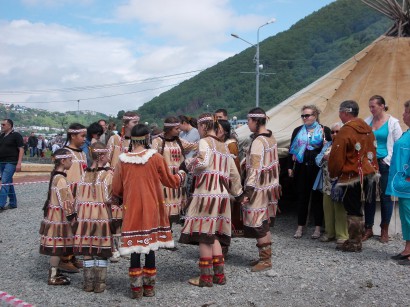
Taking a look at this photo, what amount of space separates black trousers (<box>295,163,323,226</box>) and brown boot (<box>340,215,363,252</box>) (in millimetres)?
966

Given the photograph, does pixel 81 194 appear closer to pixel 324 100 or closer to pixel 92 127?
pixel 92 127

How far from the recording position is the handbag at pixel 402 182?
581 centimetres

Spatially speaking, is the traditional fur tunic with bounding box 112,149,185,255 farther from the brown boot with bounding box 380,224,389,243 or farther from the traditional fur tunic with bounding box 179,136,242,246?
the brown boot with bounding box 380,224,389,243

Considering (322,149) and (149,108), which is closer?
(322,149)

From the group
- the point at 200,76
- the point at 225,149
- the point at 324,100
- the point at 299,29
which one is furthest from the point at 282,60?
the point at 225,149

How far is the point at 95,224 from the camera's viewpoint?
511 centimetres

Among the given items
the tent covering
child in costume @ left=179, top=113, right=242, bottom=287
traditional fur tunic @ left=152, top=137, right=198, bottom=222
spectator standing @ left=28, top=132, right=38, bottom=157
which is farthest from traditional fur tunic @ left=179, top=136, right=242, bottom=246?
spectator standing @ left=28, top=132, right=38, bottom=157

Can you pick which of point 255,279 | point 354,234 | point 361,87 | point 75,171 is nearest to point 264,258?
point 255,279

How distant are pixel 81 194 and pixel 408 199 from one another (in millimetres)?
3564

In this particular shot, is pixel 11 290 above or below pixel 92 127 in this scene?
below

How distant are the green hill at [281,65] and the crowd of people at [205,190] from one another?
44767mm

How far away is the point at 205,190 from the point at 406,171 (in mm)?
2358

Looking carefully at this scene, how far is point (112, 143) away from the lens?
22.4 feet

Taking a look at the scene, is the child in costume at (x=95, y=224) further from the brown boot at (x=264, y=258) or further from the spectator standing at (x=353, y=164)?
the spectator standing at (x=353, y=164)
